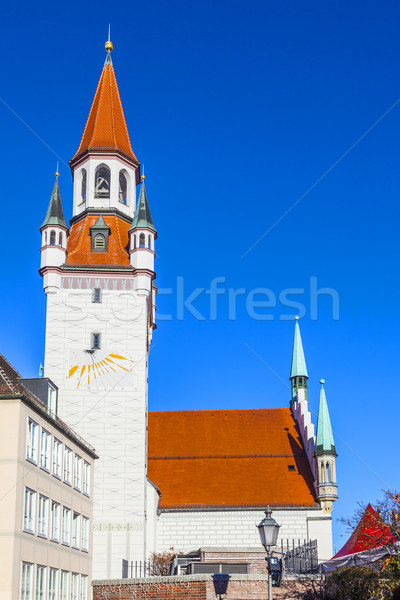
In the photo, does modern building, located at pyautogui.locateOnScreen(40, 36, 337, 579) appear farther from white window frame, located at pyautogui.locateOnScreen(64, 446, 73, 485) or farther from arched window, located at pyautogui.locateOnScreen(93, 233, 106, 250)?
white window frame, located at pyautogui.locateOnScreen(64, 446, 73, 485)

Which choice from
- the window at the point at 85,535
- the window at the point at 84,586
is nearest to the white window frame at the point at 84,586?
the window at the point at 84,586

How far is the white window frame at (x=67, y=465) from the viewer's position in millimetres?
35000

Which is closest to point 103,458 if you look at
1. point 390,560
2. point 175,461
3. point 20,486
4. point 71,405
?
point 71,405

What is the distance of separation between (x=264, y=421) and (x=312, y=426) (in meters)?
4.21

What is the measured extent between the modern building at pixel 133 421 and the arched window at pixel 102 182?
0.25ft

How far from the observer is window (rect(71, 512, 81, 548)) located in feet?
117

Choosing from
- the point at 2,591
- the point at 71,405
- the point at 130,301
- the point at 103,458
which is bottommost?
the point at 2,591

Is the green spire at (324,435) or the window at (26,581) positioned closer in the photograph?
the window at (26,581)

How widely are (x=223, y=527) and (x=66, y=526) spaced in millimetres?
21879

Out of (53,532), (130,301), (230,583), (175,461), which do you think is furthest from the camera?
(175,461)

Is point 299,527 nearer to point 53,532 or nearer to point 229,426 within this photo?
point 229,426

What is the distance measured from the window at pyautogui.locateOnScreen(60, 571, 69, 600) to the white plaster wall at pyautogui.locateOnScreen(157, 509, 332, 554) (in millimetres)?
21070

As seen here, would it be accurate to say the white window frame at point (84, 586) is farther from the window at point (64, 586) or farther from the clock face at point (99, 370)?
the clock face at point (99, 370)

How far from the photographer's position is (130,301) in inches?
2125
